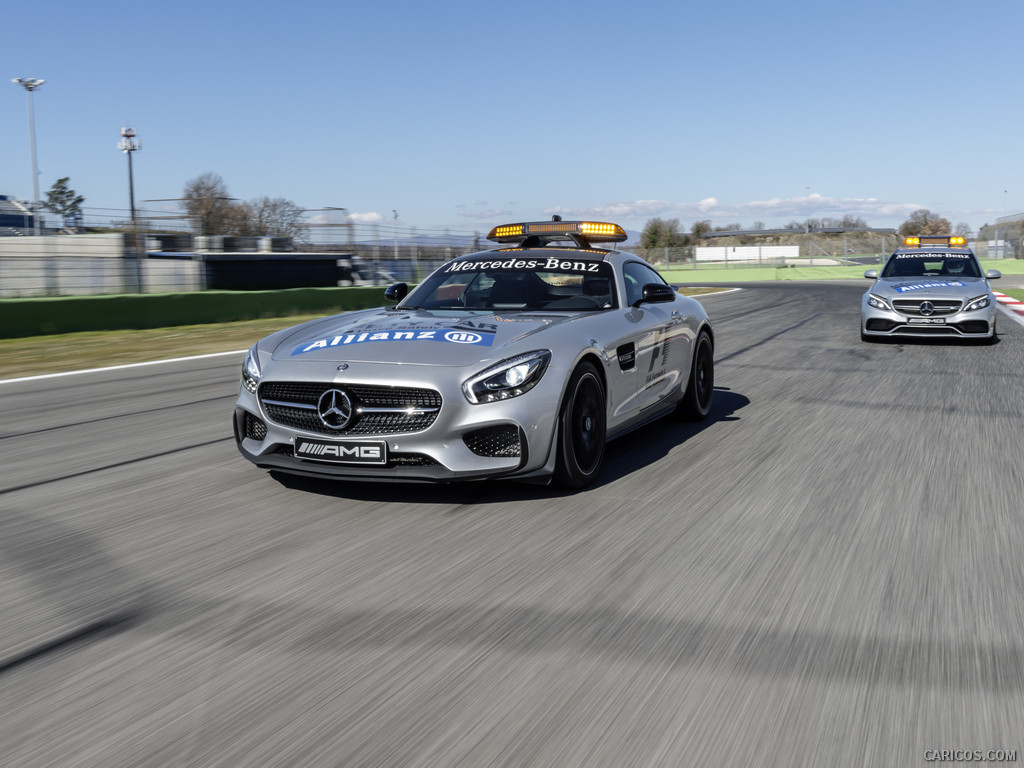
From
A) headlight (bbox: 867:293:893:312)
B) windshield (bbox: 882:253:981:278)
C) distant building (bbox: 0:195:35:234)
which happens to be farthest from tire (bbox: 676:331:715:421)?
distant building (bbox: 0:195:35:234)

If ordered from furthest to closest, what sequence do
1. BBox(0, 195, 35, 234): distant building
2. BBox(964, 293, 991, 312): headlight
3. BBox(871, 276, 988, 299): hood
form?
BBox(0, 195, 35, 234): distant building
BBox(871, 276, 988, 299): hood
BBox(964, 293, 991, 312): headlight

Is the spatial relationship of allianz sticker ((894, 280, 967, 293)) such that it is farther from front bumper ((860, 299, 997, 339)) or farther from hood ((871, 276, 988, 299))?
front bumper ((860, 299, 997, 339))

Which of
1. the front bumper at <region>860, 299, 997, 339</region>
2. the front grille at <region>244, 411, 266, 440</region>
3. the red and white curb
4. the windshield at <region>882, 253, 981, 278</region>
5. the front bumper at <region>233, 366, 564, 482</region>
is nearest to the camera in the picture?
the front bumper at <region>233, 366, 564, 482</region>

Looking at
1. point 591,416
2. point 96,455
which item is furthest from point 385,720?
point 96,455

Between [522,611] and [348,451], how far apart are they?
1681 mm

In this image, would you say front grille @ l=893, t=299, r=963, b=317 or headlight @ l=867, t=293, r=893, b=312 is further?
headlight @ l=867, t=293, r=893, b=312

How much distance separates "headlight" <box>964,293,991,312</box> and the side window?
26.7 feet

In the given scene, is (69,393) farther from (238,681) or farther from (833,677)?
(833,677)

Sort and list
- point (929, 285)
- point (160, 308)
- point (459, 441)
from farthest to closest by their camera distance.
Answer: point (160, 308) < point (929, 285) < point (459, 441)

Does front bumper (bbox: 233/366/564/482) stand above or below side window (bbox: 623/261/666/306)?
below

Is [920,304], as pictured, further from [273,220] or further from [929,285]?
[273,220]

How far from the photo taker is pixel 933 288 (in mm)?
14648

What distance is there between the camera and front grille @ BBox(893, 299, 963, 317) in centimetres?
1440

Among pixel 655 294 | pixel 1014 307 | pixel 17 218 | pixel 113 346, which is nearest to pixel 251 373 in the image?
pixel 655 294
